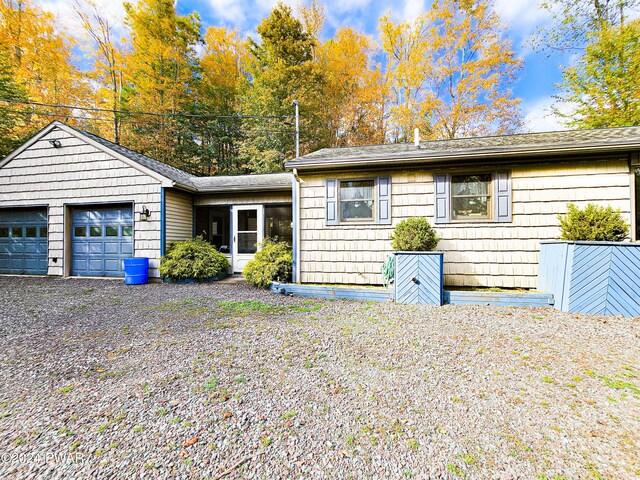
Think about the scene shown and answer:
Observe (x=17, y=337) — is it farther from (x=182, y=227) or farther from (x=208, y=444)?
(x=182, y=227)

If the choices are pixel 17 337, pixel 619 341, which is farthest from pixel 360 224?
pixel 17 337

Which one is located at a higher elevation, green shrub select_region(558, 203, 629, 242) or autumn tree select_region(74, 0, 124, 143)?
autumn tree select_region(74, 0, 124, 143)

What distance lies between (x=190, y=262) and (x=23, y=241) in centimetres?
624

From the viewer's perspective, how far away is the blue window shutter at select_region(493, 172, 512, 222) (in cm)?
518

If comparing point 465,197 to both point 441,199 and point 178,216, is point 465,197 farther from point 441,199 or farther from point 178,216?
point 178,216

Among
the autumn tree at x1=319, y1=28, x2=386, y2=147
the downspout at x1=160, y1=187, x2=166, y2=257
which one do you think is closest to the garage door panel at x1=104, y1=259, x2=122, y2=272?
Result: the downspout at x1=160, y1=187, x2=166, y2=257

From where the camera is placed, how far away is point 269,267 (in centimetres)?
619

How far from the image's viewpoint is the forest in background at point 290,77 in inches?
424

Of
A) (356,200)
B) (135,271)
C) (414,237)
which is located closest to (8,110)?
A: (135,271)

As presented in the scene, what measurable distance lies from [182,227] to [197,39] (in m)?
13.6

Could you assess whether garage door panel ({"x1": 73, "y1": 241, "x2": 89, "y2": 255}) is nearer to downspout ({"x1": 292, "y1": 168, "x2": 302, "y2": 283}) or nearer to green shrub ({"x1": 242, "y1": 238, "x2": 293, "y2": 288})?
green shrub ({"x1": 242, "y1": 238, "x2": 293, "y2": 288})

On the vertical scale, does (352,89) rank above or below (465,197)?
above

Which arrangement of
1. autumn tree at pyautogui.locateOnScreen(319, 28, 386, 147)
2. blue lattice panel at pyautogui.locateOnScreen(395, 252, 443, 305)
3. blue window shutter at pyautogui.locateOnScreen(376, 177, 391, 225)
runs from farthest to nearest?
autumn tree at pyautogui.locateOnScreen(319, 28, 386, 147)
blue window shutter at pyautogui.locateOnScreen(376, 177, 391, 225)
blue lattice panel at pyautogui.locateOnScreen(395, 252, 443, 305)

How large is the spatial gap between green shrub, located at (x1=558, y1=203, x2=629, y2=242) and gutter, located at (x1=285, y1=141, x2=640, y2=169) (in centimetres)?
105
